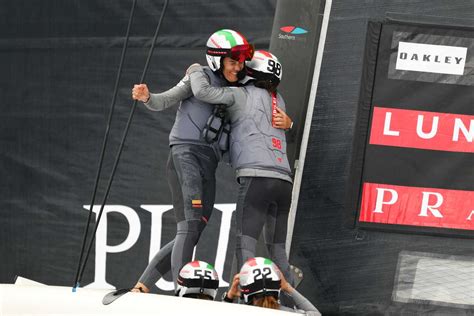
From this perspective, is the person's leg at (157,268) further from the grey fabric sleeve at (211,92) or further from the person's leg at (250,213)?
the grey fabric sleeve at (211,92)

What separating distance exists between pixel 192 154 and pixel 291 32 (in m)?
0.80

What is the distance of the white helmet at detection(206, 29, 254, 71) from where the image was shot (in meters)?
5.96

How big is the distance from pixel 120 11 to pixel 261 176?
1.85 meters

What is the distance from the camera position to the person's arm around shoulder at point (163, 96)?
5879mm

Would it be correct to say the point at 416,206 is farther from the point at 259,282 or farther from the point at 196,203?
the point at 259,282

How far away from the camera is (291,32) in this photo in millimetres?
→ 6359

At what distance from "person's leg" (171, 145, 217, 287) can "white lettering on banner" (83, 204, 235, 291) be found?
128 cm

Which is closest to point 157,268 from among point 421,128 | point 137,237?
point 137,237

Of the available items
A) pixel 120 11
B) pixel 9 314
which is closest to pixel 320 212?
pixel 120 11

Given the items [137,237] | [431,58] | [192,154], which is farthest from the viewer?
[137,237]

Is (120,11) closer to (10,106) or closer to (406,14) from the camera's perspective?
(10,106)

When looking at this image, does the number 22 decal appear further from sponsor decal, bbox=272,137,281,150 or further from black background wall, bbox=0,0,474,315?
black background wall, bbox=0,0,474,315

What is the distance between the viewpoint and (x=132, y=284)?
7457 mm

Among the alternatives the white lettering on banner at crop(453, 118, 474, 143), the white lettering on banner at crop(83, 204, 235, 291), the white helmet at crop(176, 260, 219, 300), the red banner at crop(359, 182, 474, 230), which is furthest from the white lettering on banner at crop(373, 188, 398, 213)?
the white helmet at crop(176, 260, 219, 300)
